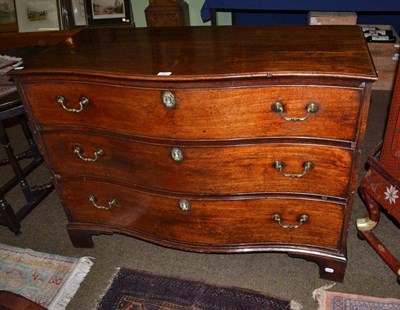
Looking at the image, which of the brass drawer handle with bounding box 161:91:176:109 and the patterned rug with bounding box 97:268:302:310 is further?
the patterned rug with bounding box 97:268:302:310

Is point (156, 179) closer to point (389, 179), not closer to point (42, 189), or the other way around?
point (389, 179)

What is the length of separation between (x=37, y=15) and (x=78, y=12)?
0.38 metres

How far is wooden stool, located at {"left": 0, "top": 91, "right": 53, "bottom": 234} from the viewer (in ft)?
5.97

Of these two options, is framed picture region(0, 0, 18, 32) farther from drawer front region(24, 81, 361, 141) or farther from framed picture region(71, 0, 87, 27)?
drawer front region(24, 81, 361, 141)

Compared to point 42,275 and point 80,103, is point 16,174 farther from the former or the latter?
point 80,103

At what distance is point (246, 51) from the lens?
1399 mm

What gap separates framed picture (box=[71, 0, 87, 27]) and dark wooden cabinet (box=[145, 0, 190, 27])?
2.18ft

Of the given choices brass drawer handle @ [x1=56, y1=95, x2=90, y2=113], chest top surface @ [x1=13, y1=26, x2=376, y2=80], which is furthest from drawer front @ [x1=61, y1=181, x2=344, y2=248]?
chest top surface @ [x1=13, y1=26, x2=376, y2=80]

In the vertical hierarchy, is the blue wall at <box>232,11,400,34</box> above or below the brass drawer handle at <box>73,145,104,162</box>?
above

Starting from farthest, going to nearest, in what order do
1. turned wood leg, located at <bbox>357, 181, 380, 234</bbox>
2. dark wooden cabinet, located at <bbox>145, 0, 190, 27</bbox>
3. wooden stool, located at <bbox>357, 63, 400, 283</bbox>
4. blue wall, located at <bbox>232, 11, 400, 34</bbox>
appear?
1. blue wall, located at <bbox>232, 11, 400, 34</bbox>
2. dark wooden cabinet, located at <bbox>145, 0, 190, 27</bbox>
3. turned wood leg, located at <bbox>357, 181, 380, 234</bbox>
4. wooden stool, located at <bbox>357, 63, 400, 283</bbox>

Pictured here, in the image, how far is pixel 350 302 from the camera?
5.40ft

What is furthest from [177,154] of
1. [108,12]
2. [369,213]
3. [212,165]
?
[108,12]

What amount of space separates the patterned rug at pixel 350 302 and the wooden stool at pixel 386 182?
4.6 inches

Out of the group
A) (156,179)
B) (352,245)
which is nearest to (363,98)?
(156,179)
